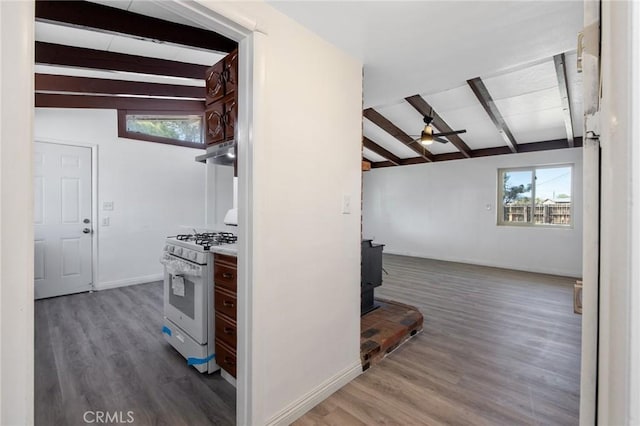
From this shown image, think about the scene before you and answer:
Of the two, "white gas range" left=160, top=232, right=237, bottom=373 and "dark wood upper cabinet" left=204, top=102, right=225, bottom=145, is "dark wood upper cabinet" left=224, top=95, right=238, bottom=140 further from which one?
"white gas range" left=160, top=232, right=237, bottom=373

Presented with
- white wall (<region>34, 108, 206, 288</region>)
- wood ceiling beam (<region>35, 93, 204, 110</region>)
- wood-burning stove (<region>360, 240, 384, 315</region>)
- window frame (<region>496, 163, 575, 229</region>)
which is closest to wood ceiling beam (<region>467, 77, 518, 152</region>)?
window frame (<region>496, 163, 575, 229</region>)

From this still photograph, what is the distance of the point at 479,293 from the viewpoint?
14.3 feet

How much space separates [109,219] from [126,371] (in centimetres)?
305

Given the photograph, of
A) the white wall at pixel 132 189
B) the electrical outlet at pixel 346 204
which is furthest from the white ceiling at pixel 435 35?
the white wall at pixel 132 189

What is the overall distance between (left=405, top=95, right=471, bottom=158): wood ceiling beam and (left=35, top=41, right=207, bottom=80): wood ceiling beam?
301cm

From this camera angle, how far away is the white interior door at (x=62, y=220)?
385cm

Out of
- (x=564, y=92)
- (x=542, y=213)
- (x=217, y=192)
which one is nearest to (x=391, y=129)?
(x=564, y=92)

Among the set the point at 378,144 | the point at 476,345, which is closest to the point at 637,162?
the point at 476,345

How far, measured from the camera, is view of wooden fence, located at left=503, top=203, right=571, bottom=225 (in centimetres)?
559

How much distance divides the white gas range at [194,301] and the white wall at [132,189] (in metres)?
2.71

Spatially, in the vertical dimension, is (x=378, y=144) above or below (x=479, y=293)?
above

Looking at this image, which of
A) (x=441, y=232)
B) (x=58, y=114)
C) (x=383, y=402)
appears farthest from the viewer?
(x=441, y=232)

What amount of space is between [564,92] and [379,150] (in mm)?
3855

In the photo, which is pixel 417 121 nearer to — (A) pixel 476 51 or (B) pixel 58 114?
(A) pixel 476 51
